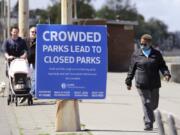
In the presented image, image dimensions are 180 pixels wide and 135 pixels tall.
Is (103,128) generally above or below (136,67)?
below

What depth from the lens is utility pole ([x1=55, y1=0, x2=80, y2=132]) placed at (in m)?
12.5

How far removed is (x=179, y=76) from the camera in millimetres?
27125

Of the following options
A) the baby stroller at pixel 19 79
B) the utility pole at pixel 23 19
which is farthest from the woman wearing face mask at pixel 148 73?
the utility pole at pixel 23 19

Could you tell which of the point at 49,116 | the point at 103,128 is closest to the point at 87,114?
the point at 49,116

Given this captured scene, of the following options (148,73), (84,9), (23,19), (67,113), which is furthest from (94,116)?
A: (84,9)

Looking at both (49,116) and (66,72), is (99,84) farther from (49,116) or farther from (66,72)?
(49,116)

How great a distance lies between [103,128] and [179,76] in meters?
14.5

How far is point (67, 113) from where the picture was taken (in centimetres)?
1247

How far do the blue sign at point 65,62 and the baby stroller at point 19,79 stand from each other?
15.7 ft

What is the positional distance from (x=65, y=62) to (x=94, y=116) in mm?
3123

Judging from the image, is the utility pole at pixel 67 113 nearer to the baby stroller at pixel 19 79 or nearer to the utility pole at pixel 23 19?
the baby stroller at pixel 19 79

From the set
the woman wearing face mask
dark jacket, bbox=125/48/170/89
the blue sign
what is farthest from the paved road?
Answer: dark jacket, bbox=125/48/170/89

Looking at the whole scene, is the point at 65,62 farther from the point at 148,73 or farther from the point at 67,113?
the point at 148,73

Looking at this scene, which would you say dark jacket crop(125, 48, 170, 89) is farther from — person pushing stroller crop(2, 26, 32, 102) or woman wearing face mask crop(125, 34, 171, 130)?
person pushing stroller crop(2, 26, 32, 102)
